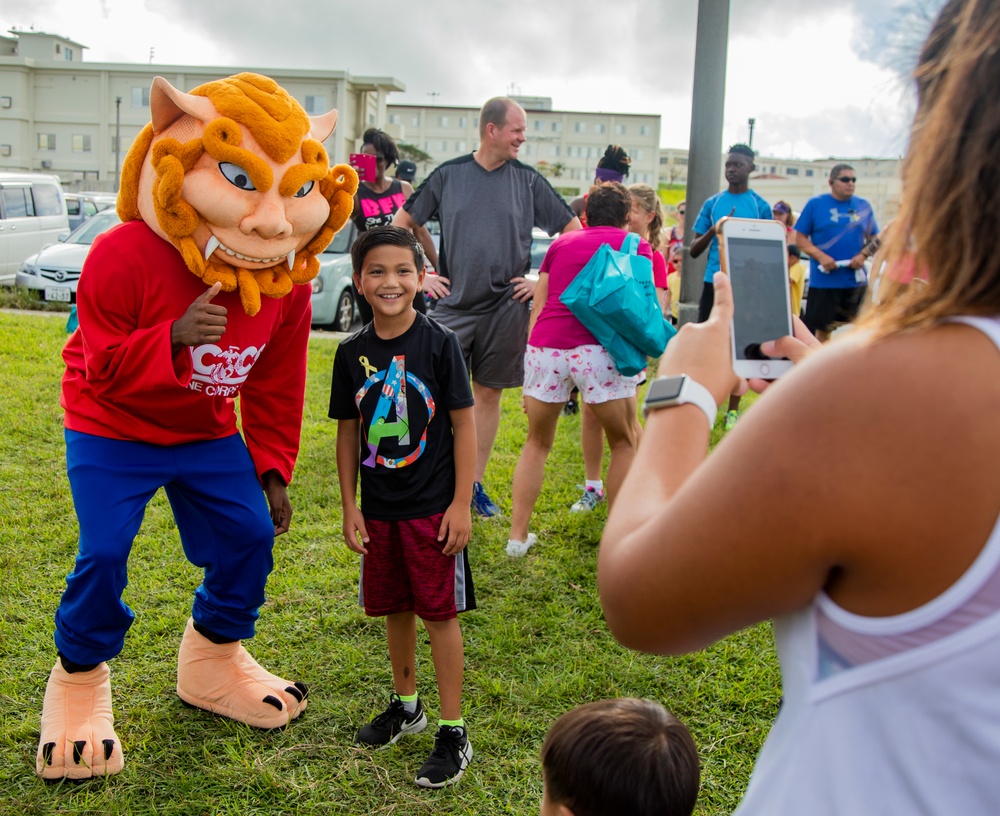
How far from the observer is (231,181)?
2996 mm

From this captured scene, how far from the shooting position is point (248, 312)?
3.05 metres

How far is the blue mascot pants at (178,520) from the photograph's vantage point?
9.79ft

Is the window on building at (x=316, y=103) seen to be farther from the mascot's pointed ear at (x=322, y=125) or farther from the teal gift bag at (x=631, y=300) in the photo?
the mascot's pointed ear at (x=322, y=125)

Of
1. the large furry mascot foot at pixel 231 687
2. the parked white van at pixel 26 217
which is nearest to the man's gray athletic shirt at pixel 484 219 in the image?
the large furry mascot foot at pixel 231 687

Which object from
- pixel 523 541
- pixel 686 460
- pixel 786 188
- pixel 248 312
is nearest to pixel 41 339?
pixel 523 541

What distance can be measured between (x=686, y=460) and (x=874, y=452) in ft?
0.87

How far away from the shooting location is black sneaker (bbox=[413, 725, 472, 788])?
9.80 ft

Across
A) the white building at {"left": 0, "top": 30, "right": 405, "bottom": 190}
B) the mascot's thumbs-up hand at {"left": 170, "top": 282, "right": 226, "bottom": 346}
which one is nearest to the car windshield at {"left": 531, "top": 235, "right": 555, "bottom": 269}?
the mascot's thumbs-up hand at {"left": 170, "top": 282, "right": 226, "bottom": 346}

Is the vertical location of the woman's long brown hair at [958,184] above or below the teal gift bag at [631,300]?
above

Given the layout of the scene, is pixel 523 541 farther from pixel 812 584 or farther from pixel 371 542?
pixel 812 584

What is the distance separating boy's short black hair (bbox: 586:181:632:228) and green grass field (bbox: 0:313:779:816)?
178cm

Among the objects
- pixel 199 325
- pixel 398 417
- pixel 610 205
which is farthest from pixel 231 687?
pixel 610 205

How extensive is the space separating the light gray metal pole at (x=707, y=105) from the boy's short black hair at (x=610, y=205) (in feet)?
17.0

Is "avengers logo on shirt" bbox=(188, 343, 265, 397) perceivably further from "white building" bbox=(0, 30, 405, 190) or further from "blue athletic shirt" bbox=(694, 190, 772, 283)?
"white building" bbox=(0, 30, 405, 190)
